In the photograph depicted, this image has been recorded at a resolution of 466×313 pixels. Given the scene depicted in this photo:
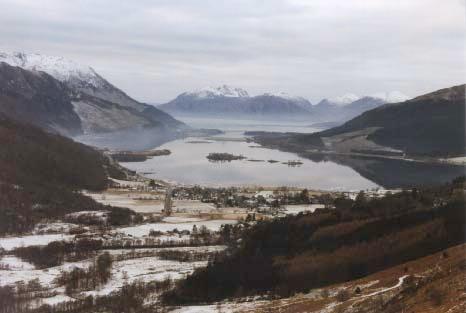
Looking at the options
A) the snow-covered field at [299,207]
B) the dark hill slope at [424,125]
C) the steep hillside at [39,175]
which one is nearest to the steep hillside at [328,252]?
the snow-covered field at [299,207]

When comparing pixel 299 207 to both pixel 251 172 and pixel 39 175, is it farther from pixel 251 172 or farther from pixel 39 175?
pixel 251 172

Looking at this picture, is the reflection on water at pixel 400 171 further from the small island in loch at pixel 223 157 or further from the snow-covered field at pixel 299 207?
the snow-covered field at pixel 299 207

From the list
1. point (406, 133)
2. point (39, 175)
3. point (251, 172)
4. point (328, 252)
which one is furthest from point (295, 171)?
point (328, 252)

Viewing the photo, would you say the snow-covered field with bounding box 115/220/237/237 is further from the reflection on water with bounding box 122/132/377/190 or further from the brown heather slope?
the reflection on water with bounding box 122/132/377/190

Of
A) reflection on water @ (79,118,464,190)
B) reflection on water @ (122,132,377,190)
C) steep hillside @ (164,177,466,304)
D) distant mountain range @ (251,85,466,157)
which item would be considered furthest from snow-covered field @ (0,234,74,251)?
distant mountain range @ (251,85,466,157)

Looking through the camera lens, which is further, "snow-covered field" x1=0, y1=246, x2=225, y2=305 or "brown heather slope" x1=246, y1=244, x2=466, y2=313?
"snow-covered field" x1=0, y1=246, x2=225, y2=305

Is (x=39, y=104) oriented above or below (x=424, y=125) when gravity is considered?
above
